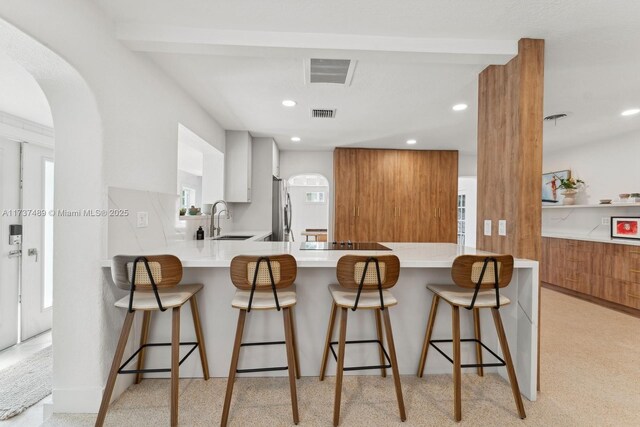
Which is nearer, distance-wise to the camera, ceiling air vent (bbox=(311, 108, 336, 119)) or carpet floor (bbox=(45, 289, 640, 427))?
carpet floor (bbox=(45, 289, 640, 427))

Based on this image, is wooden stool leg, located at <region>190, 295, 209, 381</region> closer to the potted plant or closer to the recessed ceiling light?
the recessed ceiling light

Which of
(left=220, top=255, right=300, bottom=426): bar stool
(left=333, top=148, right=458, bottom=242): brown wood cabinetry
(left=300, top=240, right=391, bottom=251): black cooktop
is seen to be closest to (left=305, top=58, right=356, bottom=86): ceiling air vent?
(left=300, top=240, right=391, bottom=251): black cooktop

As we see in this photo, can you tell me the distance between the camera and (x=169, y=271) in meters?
1.64

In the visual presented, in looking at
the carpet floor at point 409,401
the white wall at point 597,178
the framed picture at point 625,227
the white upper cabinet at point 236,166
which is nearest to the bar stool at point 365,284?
the carpet floor at point 409,401

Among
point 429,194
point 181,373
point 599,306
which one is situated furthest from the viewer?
point 429,194

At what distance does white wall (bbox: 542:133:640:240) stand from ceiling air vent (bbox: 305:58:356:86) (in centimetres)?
434

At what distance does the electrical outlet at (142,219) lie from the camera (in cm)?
213

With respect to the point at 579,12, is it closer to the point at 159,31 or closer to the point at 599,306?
the point at 159,31

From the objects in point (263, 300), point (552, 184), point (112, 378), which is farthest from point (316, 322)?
point (552, 184)

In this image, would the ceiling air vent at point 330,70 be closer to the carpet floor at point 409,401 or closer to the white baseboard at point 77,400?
the carpet floor at point 409,401

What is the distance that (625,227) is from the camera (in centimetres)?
397

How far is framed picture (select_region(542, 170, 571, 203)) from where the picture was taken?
17.1 feet

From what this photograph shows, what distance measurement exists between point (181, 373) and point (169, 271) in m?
0.97

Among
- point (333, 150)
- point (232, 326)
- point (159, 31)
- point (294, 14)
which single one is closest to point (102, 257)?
point (232, 326)
